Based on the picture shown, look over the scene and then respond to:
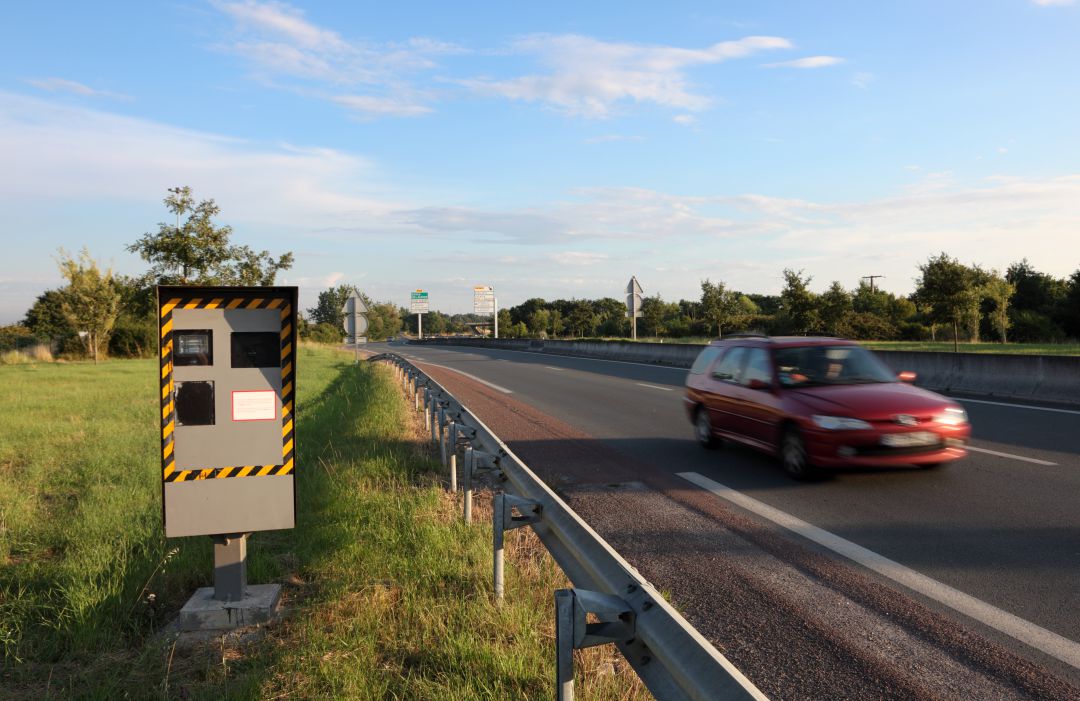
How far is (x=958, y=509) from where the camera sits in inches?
256

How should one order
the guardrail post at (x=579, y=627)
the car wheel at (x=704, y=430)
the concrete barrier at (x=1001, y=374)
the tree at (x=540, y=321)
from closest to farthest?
1. the guardrail post at (x=579, y=627)
2. the car wheel at (x=704, y=430)
3. the concrete barrier at (x=1001, y=374)
4. the tree at (x=540, y=321)

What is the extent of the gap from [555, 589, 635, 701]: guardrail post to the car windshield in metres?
6.37

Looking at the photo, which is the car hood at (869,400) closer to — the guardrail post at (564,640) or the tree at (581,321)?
the guardrail post at (564,640)

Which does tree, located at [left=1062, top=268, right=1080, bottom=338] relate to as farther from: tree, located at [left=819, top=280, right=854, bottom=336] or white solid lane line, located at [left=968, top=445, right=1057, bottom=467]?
white solid lane line, located at [left=968, top=445, right=1057, bottom=467]

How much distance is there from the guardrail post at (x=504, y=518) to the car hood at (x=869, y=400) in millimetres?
4490

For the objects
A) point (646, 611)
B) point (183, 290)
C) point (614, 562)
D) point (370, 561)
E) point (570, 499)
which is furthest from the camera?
point (570, 499)

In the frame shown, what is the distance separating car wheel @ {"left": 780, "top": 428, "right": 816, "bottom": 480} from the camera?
7.69 metres

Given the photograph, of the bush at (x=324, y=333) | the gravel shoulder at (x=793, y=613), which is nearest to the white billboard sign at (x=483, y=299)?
the bush at (x=324, y=333)

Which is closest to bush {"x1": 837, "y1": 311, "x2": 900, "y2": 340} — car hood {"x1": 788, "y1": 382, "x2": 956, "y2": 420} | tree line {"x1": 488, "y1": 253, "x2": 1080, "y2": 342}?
tree line {"x1": 488, "y1": 253, "x2": 1080, "y2": 342}

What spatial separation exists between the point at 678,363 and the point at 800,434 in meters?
21.7

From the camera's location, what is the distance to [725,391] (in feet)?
31.3

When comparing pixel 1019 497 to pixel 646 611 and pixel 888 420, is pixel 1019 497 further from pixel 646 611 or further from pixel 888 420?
pixel 646 611

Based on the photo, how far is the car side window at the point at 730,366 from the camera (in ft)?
31.2

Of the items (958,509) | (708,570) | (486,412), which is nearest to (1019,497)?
(958,509)
